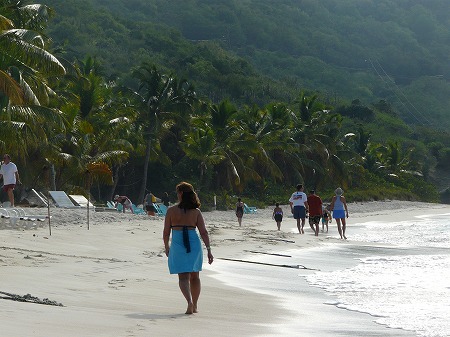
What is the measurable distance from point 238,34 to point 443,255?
16030 cm

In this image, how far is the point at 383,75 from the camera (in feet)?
598

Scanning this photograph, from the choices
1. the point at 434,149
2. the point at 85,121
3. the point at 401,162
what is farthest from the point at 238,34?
the point at 85,121

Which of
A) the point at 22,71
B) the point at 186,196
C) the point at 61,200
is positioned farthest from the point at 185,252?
the point at 61,200

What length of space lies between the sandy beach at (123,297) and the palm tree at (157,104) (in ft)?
78.0

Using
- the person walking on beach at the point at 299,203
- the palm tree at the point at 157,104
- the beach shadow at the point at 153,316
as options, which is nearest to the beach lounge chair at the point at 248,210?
the palm tree at the point at 157,104

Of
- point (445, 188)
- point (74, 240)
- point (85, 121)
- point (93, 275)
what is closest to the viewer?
point (93, 275)

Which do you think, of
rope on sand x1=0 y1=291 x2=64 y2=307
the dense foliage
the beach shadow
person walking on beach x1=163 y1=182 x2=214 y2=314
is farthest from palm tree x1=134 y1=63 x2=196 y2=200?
rope on sand x1=0 y1=291 x2=64 y2=307

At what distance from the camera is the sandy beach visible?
621 cm

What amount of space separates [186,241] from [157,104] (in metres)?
32.0

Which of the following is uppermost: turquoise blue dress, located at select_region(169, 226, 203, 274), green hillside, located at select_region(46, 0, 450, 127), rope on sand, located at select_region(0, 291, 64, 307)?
green hillside, located at select_region(46, 0, 450, 127)

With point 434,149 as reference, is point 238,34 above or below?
above

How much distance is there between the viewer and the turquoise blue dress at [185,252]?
7.68 m

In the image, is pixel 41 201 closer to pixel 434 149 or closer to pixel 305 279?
pixel 305 279

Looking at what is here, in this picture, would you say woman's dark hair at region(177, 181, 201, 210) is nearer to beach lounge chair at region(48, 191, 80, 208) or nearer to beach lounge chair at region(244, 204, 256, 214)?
beach lounge chair at region(48, 191, 80, 208)
